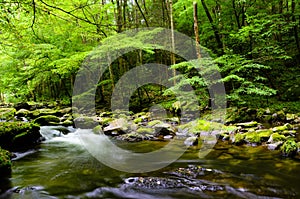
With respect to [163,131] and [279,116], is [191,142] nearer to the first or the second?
[163,131]

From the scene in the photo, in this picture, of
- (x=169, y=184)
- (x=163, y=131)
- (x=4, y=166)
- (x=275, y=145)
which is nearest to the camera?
(x=169, y=184)

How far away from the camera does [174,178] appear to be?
422 centimetres

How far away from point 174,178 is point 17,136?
535 centimetres

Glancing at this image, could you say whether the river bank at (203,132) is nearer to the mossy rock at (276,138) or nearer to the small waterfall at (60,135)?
the mossy rock at (276,138)

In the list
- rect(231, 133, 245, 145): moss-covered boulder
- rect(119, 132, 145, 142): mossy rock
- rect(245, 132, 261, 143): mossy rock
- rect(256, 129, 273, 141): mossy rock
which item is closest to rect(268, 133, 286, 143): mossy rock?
rect(256, 129, 273, 141): mossy rock

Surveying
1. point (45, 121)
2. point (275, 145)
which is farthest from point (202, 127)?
point (45, 121)

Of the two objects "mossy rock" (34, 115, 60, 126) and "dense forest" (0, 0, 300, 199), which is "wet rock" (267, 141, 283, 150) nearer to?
"dense forest" (0, 0, 300, 199)

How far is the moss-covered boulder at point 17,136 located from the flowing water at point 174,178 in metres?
1.03

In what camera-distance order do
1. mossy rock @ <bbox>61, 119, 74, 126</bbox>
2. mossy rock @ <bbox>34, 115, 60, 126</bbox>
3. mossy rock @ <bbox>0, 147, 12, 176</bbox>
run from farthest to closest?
1. mossy rock @ <bbox>61, 119, 74, 126</bbox>
2. mossy rock @ <bbox>34, 115, 60, 126</bbox>
3. mossy rock @ <bbox>0, 147, 12, 176</bbox>

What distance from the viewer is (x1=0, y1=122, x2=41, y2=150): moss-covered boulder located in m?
6.81

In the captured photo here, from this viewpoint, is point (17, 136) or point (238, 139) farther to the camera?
point (17, 136)

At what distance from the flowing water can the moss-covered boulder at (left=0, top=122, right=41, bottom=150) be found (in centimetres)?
103

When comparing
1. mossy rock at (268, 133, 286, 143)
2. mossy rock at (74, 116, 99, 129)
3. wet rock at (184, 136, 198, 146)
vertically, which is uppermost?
mossy rock at (74, 116, 99, 129)

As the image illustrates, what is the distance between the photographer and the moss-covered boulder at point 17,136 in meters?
6.81
